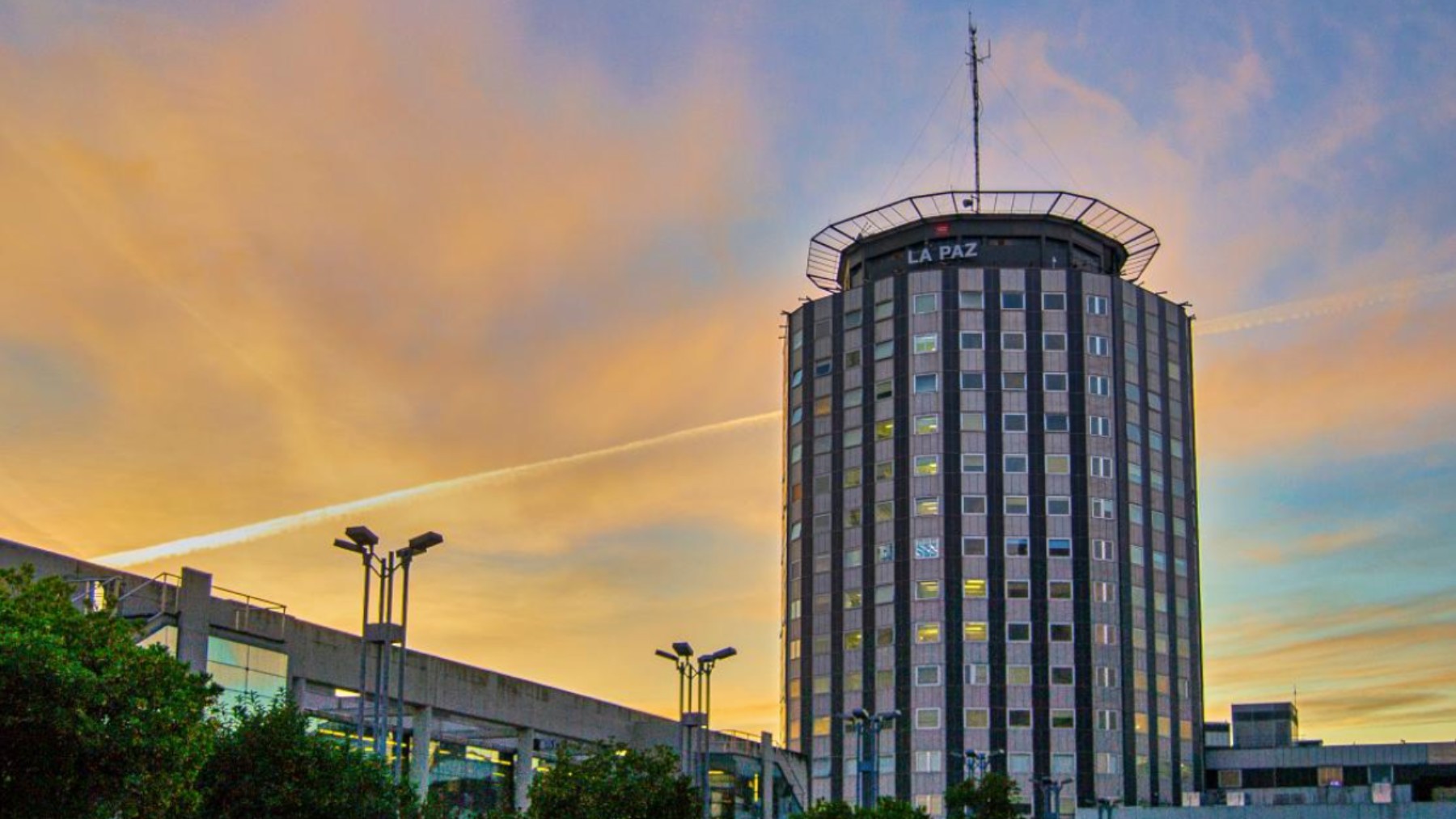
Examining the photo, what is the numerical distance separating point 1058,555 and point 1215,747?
2648 centimetres

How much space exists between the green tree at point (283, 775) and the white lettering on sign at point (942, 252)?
118246 millimetres

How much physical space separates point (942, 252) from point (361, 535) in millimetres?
118462

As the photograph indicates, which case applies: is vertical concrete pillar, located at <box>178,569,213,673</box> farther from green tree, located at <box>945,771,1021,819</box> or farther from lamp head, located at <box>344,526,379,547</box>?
green tree, located at <box>945,771,1021,819</box>

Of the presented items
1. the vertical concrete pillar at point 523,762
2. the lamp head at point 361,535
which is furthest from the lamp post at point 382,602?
the vertical concrete pillar at point 523,762

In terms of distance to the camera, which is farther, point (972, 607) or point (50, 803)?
point (972, 607)

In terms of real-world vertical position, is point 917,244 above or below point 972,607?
above

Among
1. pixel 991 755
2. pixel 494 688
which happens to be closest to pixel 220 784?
pixel 494 688

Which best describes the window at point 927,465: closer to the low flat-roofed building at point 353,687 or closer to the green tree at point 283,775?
the low flat-roofed building at point 353,687

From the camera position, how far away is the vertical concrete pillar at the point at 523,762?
90438 millimetres

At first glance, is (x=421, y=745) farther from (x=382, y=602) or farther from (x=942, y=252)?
(x=942, y=252)

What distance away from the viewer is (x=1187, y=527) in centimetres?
16050

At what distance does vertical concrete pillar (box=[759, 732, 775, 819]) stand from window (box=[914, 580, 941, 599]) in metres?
22.0

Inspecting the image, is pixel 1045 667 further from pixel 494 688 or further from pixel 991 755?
pixel 494 688

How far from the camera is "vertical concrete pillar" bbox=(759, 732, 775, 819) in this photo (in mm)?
118719
